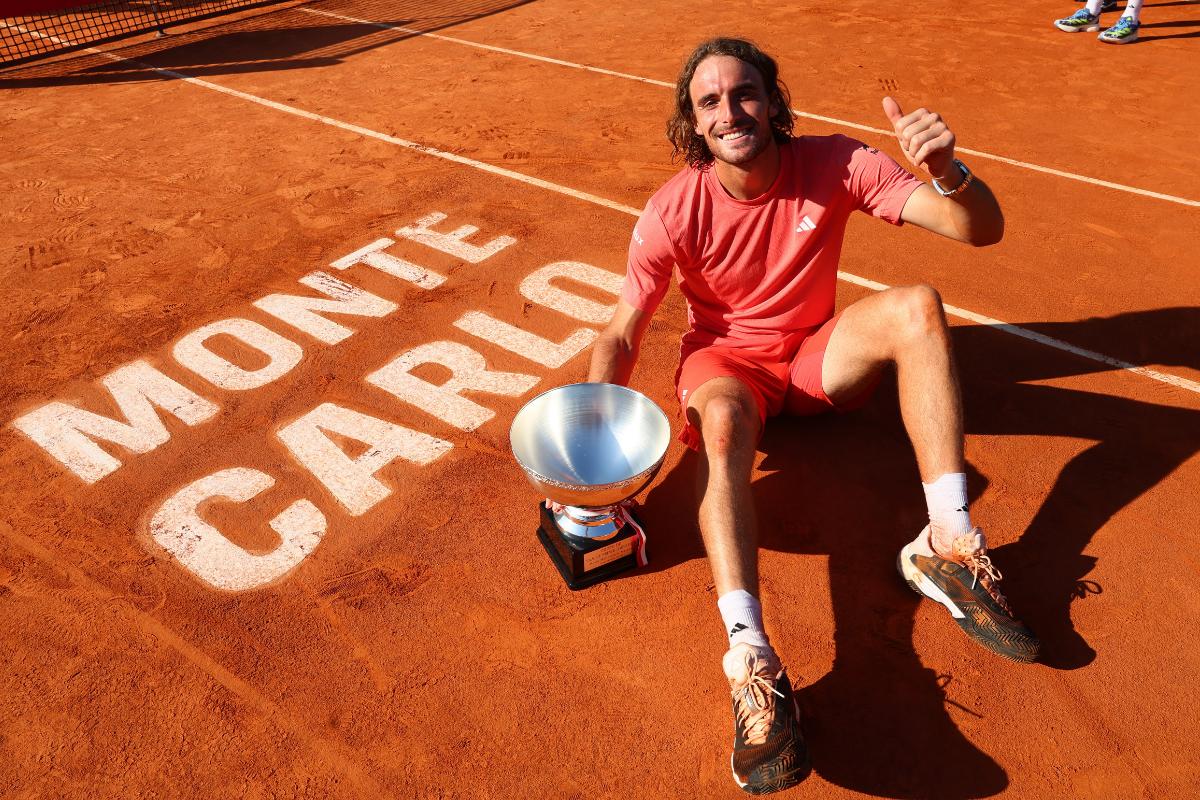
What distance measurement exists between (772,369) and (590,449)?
0.98 metres

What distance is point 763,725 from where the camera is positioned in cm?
291

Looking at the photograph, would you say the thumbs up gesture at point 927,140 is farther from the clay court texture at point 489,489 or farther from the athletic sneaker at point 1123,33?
the athletic sneaker at point 1123,33

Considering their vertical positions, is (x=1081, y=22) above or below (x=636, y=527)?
above

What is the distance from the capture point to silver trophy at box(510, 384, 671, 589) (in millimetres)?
3607

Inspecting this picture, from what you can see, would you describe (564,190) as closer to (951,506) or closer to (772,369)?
(772,369)

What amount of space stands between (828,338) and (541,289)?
8.61 feet

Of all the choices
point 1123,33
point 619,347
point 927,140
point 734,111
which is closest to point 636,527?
point 619,347

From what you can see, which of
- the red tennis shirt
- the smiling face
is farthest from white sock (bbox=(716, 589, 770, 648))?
the smiling face

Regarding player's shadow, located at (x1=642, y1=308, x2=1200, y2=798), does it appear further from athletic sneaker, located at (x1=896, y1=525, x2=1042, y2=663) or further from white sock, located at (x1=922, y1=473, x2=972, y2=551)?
white sock, located at (x1=922, y1=473, x2=972, y2=551)

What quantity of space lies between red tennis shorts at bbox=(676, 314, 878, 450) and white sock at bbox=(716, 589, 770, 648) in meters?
0.88

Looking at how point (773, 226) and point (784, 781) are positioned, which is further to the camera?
point (773, 226)

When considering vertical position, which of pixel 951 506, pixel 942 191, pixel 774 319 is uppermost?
pixel 942 191

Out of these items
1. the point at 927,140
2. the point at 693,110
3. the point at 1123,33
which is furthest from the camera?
the point at 1123,33

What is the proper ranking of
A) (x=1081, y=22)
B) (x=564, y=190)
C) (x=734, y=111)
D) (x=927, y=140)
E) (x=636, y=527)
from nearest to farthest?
(x=927, y=140) < (x=734, y=111) < (x=636, y=527) < (x=564, y=190) < (x=1081, y=22)
